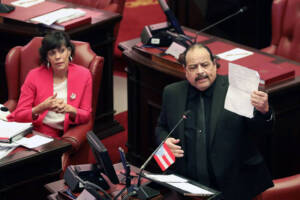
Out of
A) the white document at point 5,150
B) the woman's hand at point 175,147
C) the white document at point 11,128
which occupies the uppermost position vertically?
the woman's hand at point 175,147

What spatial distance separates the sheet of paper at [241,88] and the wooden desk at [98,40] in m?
2.33

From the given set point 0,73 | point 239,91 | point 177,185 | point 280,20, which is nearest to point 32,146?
point 177,185

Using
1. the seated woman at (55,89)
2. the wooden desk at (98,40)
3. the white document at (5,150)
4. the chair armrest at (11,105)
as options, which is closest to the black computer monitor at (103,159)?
the white document at (5,150)

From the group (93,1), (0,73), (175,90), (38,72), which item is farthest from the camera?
(93,1)

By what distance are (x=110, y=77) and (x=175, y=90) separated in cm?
203

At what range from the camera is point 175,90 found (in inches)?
144

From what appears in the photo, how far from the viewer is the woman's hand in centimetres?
326

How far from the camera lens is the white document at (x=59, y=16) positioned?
5.24 meters

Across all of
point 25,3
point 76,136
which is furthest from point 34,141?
point 25,3

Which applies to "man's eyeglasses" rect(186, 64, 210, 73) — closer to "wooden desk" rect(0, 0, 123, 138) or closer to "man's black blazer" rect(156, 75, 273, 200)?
"man's black blazer" rect(156, 75, 273, 200)

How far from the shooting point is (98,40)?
546 centimetres

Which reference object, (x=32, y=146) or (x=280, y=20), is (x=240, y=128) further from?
(x=280, y=20)

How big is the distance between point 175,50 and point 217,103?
3.26 ft

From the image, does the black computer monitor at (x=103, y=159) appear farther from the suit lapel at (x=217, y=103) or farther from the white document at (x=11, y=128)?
the white document at (x=11, y=128)
